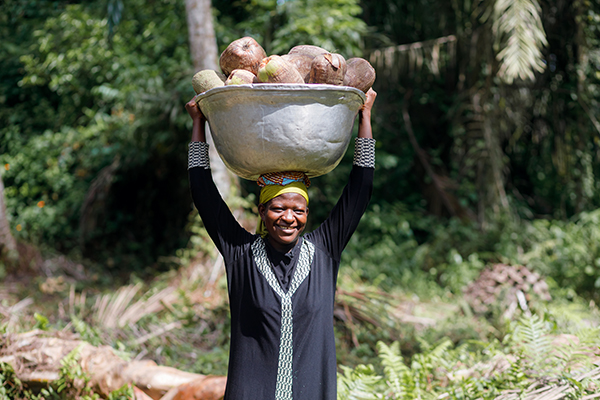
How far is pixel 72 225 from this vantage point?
8.35 metres

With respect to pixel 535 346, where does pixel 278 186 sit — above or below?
above

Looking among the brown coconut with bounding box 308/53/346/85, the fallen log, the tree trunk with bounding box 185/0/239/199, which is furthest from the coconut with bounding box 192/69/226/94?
the tree trunk with bounding box 185/0/239/199

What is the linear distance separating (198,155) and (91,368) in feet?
6.37

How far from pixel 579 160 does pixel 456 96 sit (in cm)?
204

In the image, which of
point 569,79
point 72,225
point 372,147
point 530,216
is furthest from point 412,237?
point 372,147

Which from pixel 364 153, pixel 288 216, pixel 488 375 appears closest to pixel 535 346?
pixel 488 375

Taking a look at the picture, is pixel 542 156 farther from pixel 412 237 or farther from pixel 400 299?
pixel 400 299

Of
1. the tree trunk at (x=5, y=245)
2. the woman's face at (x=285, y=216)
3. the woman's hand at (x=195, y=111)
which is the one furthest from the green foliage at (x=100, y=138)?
the woman's face at (x=285, y=216)

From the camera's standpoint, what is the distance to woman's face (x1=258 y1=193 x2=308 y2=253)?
6.61ft

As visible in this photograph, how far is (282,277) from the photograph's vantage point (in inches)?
80.5

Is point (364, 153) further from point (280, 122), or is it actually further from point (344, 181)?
point (344, 181)

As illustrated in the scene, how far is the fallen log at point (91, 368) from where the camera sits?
3.21 meters

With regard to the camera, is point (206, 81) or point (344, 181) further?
point (344, 181)

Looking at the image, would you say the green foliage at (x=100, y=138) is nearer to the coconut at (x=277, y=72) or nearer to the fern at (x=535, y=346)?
the fern at (x=535, y=346)
